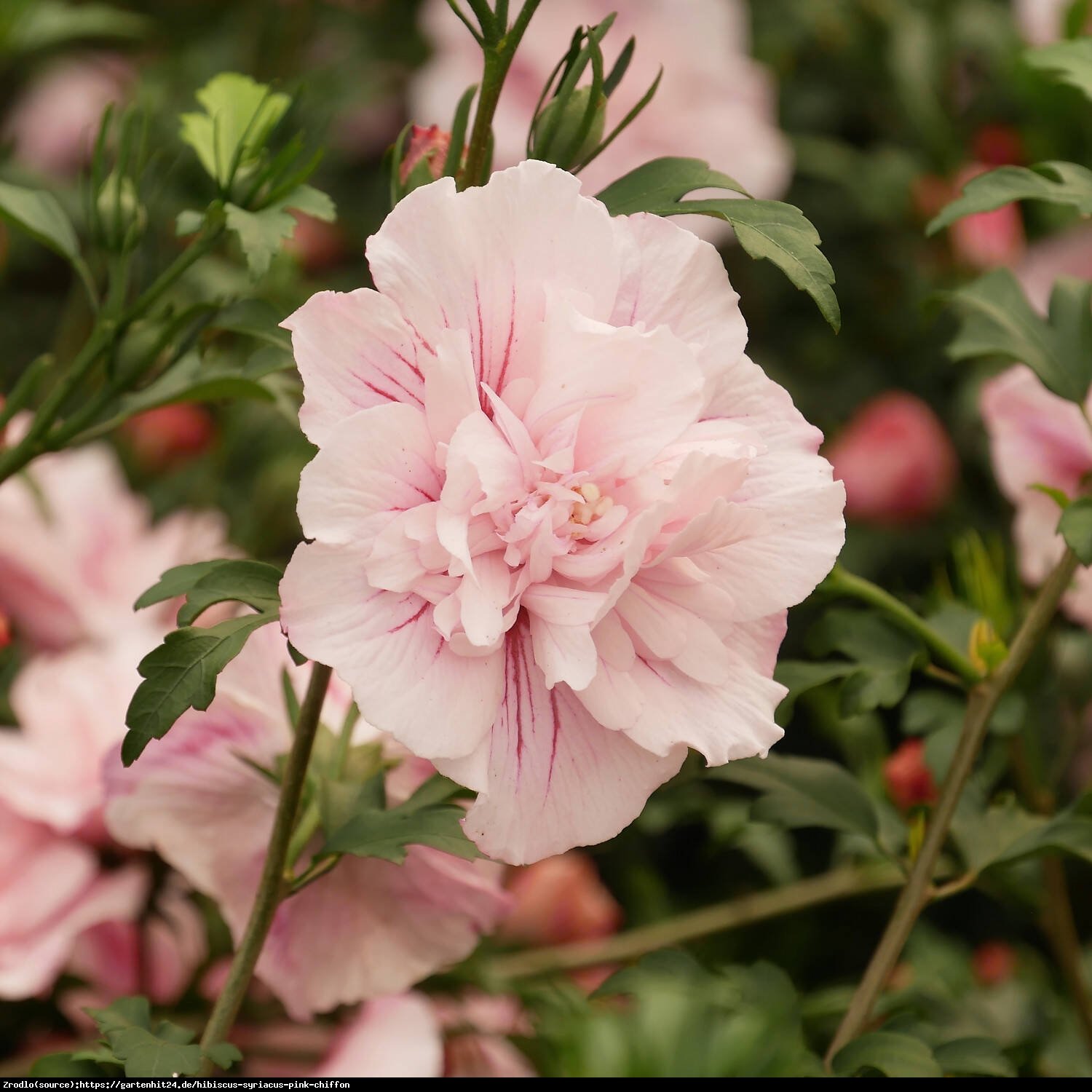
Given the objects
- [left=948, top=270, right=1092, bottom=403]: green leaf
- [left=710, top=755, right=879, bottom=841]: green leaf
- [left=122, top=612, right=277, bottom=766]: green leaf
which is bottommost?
[left=710, top=755, right=879, bottom=841]: green leaf

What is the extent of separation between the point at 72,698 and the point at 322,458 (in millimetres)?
346

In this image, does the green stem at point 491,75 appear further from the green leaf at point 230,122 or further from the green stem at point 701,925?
the green stem at point 701,925

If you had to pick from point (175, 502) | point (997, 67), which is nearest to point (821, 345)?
point (997, 67)

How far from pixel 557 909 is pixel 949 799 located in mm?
388

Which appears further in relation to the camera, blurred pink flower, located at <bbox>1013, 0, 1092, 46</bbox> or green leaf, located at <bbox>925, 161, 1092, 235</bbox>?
blurred pink flower, located at <bbox>1013, 0, 1092, 46</bbox>

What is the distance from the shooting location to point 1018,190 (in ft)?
1.70

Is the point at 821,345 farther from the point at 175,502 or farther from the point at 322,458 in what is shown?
the point at 322,458

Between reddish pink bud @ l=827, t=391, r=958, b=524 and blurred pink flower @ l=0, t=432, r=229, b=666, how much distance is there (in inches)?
20.5

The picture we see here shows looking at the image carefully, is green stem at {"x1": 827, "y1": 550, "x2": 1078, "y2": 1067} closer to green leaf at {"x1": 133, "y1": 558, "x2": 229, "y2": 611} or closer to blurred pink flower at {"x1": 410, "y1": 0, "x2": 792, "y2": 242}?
green leaf at {"x1": 133, "y1": 558, "x2": 229, "y2": 611}

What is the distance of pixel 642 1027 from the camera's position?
1.10 feet

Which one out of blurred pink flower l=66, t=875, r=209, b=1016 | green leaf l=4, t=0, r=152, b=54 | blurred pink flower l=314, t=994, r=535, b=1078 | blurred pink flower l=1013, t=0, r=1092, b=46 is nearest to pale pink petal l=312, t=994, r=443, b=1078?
blurred pink flower l=314, t=994, r=535, b=1078

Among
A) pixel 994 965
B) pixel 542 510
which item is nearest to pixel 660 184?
pixel 542 510

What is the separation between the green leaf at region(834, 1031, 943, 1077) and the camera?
49 cm

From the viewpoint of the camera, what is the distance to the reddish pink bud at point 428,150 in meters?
0.48
